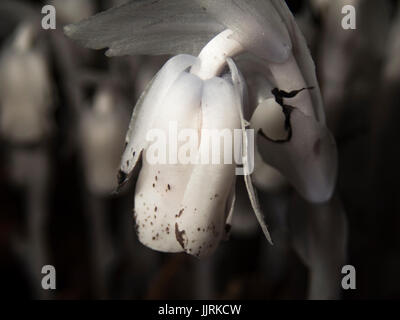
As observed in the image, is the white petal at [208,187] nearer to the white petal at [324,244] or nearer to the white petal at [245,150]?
the white petal at [245,150]

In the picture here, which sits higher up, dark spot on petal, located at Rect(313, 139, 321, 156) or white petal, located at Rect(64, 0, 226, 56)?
white petal, located at Rect(64, 0, 226, 56)

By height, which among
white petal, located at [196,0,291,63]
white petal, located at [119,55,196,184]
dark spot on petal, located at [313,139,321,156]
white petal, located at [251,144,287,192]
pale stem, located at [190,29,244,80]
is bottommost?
white petal, located at [251,144,287,192]

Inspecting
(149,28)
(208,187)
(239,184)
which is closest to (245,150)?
(208,187)

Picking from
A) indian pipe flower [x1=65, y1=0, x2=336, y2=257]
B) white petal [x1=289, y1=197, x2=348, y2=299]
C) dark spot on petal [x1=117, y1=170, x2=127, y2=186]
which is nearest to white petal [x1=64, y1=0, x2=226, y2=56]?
indian pipe flower [x1=65, y1=0, x2=336, y2=257]

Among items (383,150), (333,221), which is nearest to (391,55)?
(383,150)

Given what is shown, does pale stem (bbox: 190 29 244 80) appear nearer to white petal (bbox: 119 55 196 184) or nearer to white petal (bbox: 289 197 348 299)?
white petal (bbox: 119 55 196 184)

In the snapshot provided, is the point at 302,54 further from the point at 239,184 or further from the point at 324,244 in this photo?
the point at 239,184
